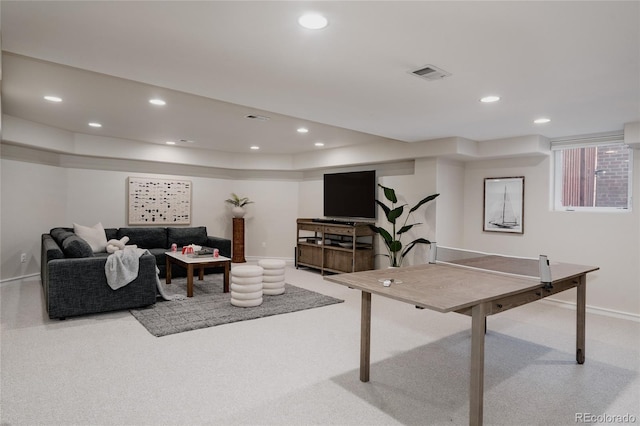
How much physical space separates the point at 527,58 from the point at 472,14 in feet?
2.72

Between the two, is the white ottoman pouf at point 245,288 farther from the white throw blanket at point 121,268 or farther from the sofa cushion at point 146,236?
the sofa cushion at point 146,236

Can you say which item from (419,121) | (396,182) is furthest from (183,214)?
(419,121)

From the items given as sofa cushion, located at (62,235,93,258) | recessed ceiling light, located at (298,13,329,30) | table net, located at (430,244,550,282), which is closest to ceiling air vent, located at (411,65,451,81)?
recessed ceiling light, located at (298,13,329,30)

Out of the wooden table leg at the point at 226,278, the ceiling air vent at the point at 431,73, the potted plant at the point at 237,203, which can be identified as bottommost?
the wooden table leg at the point at 226,278

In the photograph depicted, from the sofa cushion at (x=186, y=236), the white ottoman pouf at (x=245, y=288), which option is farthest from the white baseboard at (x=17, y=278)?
the white ottoman pouf at (x=245, y=288)

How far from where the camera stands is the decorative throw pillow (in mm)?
5719

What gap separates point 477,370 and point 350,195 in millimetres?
5166

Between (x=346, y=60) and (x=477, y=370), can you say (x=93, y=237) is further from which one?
(x=477, y=370)

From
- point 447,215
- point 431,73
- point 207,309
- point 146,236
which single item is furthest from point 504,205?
point 146,236

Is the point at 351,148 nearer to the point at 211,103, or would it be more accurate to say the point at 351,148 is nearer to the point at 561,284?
the point at 211,103

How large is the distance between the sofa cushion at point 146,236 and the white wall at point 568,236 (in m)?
5.44

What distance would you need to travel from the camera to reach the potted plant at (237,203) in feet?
25.9

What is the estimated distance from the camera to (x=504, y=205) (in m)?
5.55

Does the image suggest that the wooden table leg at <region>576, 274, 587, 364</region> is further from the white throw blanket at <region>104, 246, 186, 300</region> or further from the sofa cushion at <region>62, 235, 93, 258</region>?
the sofa cushion at <region>62, 235, 93, 258</region>
